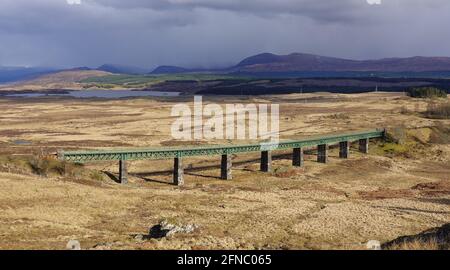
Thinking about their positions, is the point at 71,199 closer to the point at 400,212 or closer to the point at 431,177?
the point at 400,212

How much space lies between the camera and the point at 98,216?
136 ft

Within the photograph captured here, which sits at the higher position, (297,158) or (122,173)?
(122,173)

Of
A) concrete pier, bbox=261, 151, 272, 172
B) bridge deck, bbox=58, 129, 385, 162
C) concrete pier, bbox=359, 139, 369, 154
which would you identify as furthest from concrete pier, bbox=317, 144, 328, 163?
concrete pier, bbox=261, 151, 272, 172

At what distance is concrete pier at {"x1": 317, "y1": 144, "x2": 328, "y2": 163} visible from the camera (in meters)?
81.6

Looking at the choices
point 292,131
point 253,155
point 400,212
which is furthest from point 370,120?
point 400,212

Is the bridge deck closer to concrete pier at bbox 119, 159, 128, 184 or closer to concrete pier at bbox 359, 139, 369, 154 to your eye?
concrete pier at bbox 119, 159, 128, 184

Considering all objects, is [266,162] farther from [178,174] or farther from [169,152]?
[169,152]

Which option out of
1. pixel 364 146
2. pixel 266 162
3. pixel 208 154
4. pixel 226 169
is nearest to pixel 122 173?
pixel 208 154

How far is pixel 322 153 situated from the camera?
270ft

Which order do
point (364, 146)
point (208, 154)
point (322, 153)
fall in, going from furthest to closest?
point (364, 146) < point (322, 153) < point (208, 154)

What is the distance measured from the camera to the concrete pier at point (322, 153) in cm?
8156

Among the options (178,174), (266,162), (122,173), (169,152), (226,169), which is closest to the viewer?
(122,173)
